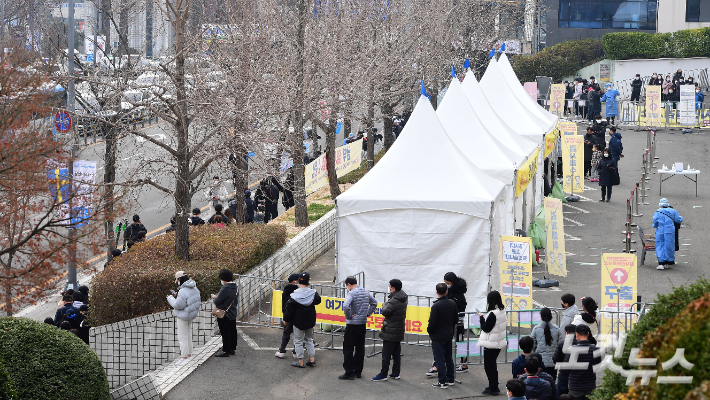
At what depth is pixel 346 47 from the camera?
2259cm

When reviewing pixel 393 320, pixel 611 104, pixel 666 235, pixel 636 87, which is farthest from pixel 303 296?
pixel 636 87

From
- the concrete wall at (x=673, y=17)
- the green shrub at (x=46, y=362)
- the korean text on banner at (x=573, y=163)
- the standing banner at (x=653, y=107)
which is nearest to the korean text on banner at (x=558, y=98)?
the standing banner at (x=653, y=107)

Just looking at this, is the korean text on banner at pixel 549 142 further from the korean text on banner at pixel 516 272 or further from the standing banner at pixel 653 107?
the standing banner at pixel 653 107

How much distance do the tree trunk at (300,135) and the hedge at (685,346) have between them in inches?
573

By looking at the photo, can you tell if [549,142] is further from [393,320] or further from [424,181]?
[393,320]

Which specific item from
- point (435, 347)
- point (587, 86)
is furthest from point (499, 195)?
point (587, 86)

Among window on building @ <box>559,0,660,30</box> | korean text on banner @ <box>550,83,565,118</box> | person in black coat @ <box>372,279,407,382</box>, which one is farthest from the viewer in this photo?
window on building @ <box>559,0,660,30</box>

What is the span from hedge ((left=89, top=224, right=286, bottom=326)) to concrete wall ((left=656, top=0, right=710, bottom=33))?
126 feet

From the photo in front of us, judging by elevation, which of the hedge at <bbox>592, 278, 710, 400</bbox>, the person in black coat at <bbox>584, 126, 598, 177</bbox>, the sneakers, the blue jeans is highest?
the person in black coat at <bbox>584, 126, 598, 177</bbox>

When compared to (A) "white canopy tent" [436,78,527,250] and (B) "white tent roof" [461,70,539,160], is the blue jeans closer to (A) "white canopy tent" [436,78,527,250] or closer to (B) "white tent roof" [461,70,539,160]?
(A) "white canopy tent" [436,78,527,250]

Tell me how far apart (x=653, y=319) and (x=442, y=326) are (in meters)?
5.43

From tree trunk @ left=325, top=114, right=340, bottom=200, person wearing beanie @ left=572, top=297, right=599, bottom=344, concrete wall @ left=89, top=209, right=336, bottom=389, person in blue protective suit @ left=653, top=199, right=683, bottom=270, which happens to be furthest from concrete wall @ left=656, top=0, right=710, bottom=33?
concrete wall @ left=89, top=209, right=336, bottom=389

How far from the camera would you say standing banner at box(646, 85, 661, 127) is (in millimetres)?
33125

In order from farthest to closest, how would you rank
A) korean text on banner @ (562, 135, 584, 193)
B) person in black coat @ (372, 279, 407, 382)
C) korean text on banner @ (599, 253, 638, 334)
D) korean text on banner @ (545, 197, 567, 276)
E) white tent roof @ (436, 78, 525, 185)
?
korean text on banner @ (562, 135, 584, 193), white tent roof @ (436, 78, 525, 185), korean text on banner @ (545, 197, 567, 276), korean text on banner @ (599, 253, 638, 334), person in black coat @ (372, 279, 407, 382)
